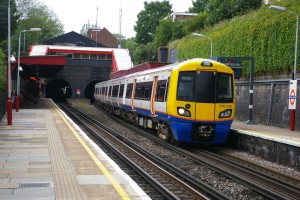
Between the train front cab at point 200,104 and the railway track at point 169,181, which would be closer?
the railway track at point 169,181

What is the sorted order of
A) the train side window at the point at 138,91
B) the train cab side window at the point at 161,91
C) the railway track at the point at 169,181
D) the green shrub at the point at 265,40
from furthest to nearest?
the green shrub at the point at 265,40
the train side window at the point at 138,91
the train cab side window at the point at 161,91
the railway track at the point at 169,181

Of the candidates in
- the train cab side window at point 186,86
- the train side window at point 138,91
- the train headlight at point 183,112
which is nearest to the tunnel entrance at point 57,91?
the train side window at point 138,91

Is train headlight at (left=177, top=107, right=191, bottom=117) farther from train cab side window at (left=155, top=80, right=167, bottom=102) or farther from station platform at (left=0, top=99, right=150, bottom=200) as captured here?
station platform at (left=0, top=99, right=150, bottom=200)

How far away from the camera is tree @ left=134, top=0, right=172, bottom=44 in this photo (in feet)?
267

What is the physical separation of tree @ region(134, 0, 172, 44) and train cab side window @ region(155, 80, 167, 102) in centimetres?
6321

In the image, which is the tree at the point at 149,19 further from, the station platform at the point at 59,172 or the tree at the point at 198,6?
the station platform at the point at 59,172

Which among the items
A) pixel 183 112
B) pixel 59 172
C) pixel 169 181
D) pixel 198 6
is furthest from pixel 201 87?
pixel 198 6

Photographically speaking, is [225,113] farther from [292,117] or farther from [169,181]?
[169,181]

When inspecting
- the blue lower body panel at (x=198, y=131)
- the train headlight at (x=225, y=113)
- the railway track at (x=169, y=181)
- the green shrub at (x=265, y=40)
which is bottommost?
the railway track at (x=169, y=181)

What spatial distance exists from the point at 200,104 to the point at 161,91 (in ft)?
7.42

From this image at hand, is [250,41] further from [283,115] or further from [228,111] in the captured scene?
[228,111]

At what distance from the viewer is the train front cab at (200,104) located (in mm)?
14945

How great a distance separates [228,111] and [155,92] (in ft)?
11.5

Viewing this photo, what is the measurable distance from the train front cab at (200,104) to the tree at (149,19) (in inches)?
2567
